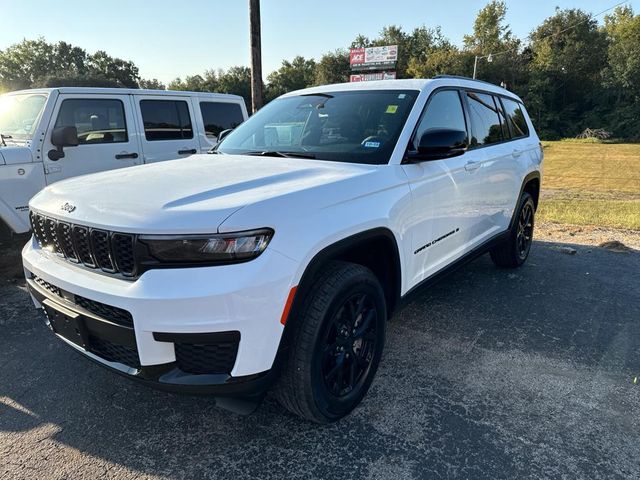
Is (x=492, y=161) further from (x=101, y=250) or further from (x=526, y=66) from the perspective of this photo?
(x=526, y=66)

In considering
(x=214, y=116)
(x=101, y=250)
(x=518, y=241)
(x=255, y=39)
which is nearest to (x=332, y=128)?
(x=101, y=250)

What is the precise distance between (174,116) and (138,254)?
17.5ft

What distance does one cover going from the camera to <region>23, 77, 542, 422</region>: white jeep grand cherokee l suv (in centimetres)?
199

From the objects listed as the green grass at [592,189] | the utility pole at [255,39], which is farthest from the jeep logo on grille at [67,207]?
the utility pole at [255,39]

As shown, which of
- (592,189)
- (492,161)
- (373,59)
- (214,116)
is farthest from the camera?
(373,59)

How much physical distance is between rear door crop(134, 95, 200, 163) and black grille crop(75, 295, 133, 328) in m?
4.61

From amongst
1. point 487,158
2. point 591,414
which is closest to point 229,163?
point 487,158

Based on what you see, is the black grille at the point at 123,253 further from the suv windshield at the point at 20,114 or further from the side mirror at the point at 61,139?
the suv windshield at the point at 20,114

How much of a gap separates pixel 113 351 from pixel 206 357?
20.4 inches

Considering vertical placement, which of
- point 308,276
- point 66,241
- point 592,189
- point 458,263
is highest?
point 66,241

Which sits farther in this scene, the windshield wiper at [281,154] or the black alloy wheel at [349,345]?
the windshield wiper at [281,154]

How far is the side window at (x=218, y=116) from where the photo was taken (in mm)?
7332

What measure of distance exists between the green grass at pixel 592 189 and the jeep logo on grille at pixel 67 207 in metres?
8.10

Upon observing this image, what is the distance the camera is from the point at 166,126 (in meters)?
6.75
